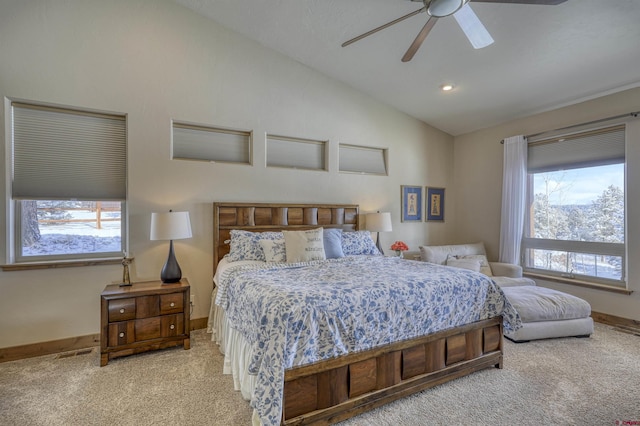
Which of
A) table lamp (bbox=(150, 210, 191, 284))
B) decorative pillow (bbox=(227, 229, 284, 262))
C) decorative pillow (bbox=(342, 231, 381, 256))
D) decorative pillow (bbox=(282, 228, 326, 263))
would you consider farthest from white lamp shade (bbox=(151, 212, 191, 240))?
decorative pillow (bbox=(342, 231, 381, 256))

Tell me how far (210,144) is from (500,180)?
4335 mm

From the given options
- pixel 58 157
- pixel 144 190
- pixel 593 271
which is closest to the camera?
pixel 58 157

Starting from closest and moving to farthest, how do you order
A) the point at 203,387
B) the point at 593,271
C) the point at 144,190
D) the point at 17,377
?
the point at 203,387 < the point at 17,377 < the point at 144,190 < the point at 593,271

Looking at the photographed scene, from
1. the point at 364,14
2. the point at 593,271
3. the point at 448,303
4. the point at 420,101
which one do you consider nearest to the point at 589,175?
the point at 593,271

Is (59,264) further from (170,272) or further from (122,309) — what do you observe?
(170,272)

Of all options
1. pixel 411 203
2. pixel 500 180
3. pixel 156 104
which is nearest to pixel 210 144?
pixel 156 104

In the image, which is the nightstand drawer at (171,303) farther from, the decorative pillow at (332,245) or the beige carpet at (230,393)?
the decorative pillow at (332,245)

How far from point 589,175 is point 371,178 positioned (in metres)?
2.78

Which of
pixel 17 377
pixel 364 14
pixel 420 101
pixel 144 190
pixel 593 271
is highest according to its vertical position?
pixel 364 14

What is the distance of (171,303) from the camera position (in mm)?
2869

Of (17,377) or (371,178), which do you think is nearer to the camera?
(17,377)

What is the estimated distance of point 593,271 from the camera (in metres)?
3.80

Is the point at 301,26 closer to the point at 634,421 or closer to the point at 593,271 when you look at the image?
the point at 634,421

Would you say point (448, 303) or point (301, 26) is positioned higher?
point (301, 26)
